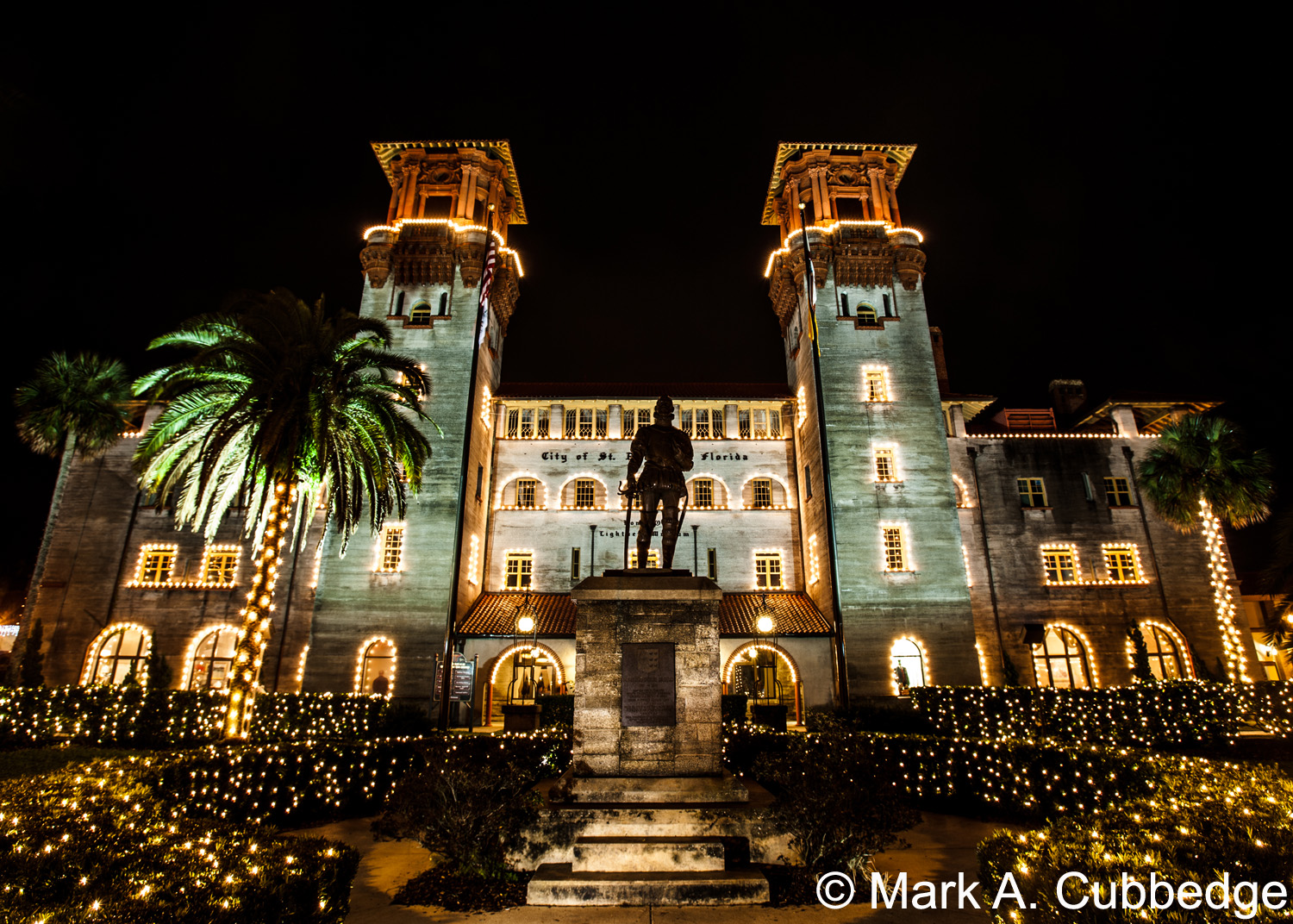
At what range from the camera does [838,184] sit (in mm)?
Answer: 37250

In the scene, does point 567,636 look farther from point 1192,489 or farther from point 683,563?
point 1192,489

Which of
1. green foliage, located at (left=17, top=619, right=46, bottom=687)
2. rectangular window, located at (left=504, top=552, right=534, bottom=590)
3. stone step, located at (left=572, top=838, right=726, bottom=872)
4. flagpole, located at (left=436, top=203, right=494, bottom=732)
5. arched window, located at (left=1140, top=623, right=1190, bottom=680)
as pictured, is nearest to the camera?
stone step, located at (left=572, top=838, right=726, bottom=872)

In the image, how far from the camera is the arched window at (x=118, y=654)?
99.8 feet

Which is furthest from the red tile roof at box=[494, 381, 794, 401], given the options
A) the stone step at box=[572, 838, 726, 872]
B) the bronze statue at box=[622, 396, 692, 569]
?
the stone step at box=[572, 838, 726, 872]

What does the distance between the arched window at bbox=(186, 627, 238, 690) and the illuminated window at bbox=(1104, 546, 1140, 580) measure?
4181 cm

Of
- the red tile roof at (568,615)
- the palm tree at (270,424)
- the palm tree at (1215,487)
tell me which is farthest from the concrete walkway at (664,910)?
the palm tree at (1215,487)

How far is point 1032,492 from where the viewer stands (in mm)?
33219

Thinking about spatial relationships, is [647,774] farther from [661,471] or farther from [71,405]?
[71,405]

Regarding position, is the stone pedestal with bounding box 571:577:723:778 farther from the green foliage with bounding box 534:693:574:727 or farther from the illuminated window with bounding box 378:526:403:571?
the illuminated window with bounding box 378:526:403:571

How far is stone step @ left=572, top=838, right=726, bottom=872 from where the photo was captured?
846cm

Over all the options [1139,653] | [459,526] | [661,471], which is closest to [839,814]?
[661,471]

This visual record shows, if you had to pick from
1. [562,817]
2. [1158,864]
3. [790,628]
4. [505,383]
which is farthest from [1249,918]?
[505,383]

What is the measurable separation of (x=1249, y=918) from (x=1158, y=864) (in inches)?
24.2

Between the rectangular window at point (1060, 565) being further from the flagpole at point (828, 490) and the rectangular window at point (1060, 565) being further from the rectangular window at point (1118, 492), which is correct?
the flagpole at point (828, 490)
